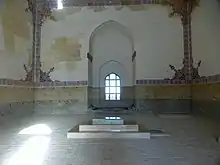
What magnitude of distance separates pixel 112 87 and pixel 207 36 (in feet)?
11.4

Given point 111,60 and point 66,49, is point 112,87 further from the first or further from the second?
point 66,49

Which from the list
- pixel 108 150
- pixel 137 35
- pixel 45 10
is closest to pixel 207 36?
pixel 137 35

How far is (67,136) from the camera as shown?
13.5ft

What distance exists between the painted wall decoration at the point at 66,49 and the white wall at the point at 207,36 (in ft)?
11.4

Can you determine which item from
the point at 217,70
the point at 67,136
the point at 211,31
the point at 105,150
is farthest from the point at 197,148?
the point at 211,31

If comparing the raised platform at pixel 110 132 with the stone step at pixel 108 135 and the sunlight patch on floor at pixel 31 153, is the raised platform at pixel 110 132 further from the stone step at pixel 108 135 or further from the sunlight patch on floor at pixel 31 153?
the sunlight patch on floor at pixel 31 153

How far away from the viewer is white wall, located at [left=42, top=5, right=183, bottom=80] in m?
8.67

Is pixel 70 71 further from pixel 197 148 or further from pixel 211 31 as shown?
pixel 197 148

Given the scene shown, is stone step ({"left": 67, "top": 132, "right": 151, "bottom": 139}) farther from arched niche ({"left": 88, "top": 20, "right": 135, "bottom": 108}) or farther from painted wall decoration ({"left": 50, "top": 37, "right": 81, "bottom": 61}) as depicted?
arched niche ({"left": 88, "top": 20, "right": 135, "bottom": 108})

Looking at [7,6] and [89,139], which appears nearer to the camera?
[89,139]

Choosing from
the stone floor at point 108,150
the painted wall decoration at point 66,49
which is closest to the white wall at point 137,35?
the painted wall decoration at point 66,49

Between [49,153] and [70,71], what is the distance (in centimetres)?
598

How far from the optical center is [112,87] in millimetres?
9953

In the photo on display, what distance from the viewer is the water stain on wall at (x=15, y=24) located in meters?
7.00
